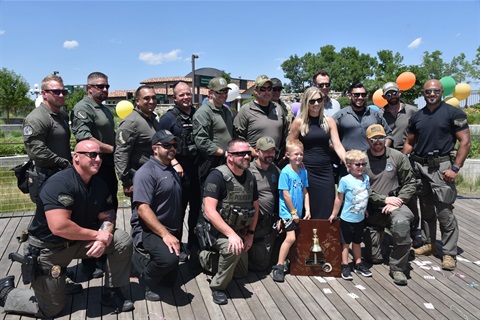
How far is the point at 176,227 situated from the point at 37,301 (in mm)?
1284

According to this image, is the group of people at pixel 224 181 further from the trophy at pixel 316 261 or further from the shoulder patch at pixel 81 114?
the trophy at pixel 316 261

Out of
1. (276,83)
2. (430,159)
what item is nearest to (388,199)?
(430,159)

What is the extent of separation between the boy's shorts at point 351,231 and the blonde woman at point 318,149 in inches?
9.7

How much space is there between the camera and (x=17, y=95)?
1309 inches

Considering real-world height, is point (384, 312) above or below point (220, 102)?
below

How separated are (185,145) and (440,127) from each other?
284cm

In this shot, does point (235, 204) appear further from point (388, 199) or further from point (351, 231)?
point (388, 199)

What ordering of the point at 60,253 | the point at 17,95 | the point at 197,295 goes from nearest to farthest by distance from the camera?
the point at 60,253 → the point at 197,295 → the point at 17,95

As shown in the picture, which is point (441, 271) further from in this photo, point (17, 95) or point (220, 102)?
point (17, 95)

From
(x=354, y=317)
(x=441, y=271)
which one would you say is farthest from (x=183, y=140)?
(x=441, y=271)

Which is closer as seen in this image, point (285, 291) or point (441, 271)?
point (285, 291)

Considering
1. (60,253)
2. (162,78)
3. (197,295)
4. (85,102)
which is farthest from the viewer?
(162,78)

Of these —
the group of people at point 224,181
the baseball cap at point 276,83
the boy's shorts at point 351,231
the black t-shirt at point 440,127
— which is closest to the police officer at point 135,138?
the group of people at point 224,181

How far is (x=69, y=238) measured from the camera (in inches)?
113
